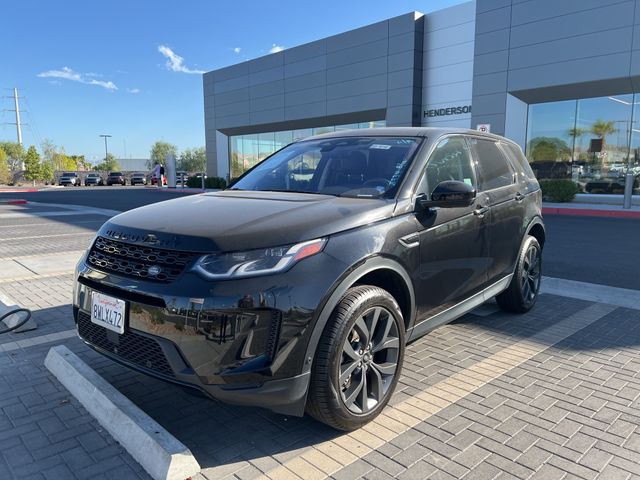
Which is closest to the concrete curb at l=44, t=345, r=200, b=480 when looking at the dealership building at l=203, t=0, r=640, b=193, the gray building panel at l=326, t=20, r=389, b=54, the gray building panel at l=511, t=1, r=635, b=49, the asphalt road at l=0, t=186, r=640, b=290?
the asphalt road at l=0, t=186, r=640, b=290

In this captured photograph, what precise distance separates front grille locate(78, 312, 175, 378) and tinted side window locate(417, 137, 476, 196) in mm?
1998

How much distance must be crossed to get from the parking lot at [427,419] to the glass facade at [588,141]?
18.3 m

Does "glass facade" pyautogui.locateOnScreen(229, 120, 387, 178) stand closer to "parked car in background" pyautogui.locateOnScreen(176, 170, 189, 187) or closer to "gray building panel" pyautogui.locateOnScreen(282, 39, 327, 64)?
"parked car in background" pyautogui.locateOnScreen(176, 170, 189, 187)

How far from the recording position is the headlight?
8.04ft

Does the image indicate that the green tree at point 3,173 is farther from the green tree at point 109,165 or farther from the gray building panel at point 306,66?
the green tree at point 109,165

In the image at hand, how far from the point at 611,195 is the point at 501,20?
8821 millimetres

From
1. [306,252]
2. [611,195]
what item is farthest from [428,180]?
[611,195]

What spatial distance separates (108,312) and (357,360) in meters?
1.46

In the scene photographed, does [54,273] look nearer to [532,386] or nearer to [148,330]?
[148,330]

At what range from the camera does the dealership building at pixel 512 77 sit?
62.3 ft

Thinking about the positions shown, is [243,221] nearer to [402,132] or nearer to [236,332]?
[236,332]

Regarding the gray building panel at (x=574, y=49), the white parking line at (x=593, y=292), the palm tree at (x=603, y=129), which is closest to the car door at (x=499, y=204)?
the white parking line at (x=593, y=292)

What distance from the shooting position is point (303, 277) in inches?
99.0

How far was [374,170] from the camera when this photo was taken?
3.60 metres
